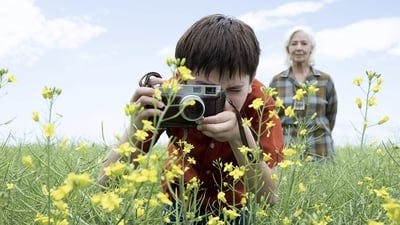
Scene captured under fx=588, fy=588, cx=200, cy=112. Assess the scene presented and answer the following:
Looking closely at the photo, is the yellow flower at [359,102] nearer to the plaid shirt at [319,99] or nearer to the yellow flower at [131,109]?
the yellow flower at [131,109]

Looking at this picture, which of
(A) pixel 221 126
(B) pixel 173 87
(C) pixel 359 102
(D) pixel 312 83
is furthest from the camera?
(D) pixel 312 83

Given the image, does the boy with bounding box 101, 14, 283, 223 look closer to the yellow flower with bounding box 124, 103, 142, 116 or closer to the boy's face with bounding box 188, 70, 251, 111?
the boy's face with bounding box 188, 70, 251, 111

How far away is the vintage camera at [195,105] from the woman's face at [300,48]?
3.18 m

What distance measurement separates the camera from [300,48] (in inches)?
185

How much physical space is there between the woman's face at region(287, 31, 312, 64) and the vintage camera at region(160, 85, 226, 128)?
10.4 ft

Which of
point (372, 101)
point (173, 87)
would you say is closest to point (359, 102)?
point (372, 101)

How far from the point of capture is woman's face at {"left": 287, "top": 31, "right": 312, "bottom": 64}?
468 cm

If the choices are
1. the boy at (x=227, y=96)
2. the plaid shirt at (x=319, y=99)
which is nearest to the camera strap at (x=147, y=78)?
the boy at (x=227, y=96)

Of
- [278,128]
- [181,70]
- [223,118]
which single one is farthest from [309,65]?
[181,70]

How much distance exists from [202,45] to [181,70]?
0.75 m

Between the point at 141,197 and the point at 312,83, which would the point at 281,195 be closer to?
the point at 141,197

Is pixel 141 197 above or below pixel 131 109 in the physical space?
below

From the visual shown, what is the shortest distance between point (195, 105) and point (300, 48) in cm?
335

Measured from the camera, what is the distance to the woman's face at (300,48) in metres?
4.68
